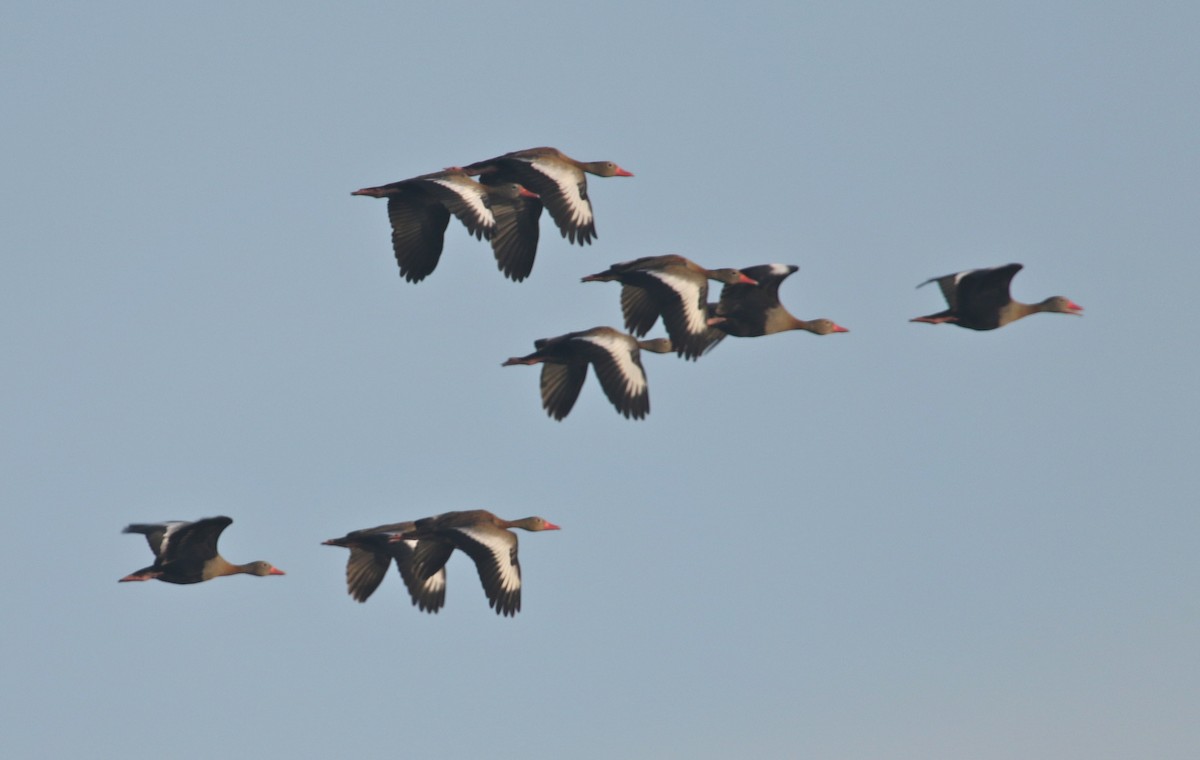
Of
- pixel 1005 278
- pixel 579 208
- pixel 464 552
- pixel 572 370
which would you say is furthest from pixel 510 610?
pixel 1005 278

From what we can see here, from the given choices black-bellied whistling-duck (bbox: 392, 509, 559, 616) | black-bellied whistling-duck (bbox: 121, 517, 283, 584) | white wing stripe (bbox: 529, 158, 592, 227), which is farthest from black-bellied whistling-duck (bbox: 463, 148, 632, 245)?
black-bellied whistling-duck (bbox: 121, 517, 283, 584)

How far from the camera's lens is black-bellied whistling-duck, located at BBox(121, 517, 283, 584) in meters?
30.7

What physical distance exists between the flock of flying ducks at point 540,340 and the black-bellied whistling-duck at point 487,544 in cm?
1

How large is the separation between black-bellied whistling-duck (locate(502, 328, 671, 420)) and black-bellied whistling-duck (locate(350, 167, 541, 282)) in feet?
4.91

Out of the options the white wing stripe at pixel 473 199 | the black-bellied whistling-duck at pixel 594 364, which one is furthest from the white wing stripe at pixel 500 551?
the white wing stripe at pixel 473 199

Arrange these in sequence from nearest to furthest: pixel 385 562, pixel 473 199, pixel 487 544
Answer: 1. pixel 487 544
2. pixel 473 199
3. pixel 385 562

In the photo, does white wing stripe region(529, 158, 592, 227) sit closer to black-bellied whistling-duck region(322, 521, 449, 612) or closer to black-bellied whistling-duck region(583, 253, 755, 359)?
black-bellied whistling-duck region(583, 253, 755, 359)

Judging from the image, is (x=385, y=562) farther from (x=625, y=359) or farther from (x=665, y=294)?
(x=665, y=294)

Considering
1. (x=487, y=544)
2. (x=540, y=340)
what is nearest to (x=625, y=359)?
(x=540, y=340)

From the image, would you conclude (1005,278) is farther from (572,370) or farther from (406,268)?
(406,268)

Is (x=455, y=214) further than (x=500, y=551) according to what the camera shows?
Yes

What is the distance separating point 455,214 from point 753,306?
12.4 ft

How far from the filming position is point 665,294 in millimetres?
29562

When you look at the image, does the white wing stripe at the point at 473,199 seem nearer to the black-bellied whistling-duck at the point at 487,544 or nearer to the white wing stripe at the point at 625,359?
the white wing stripe at the point at 625,359
